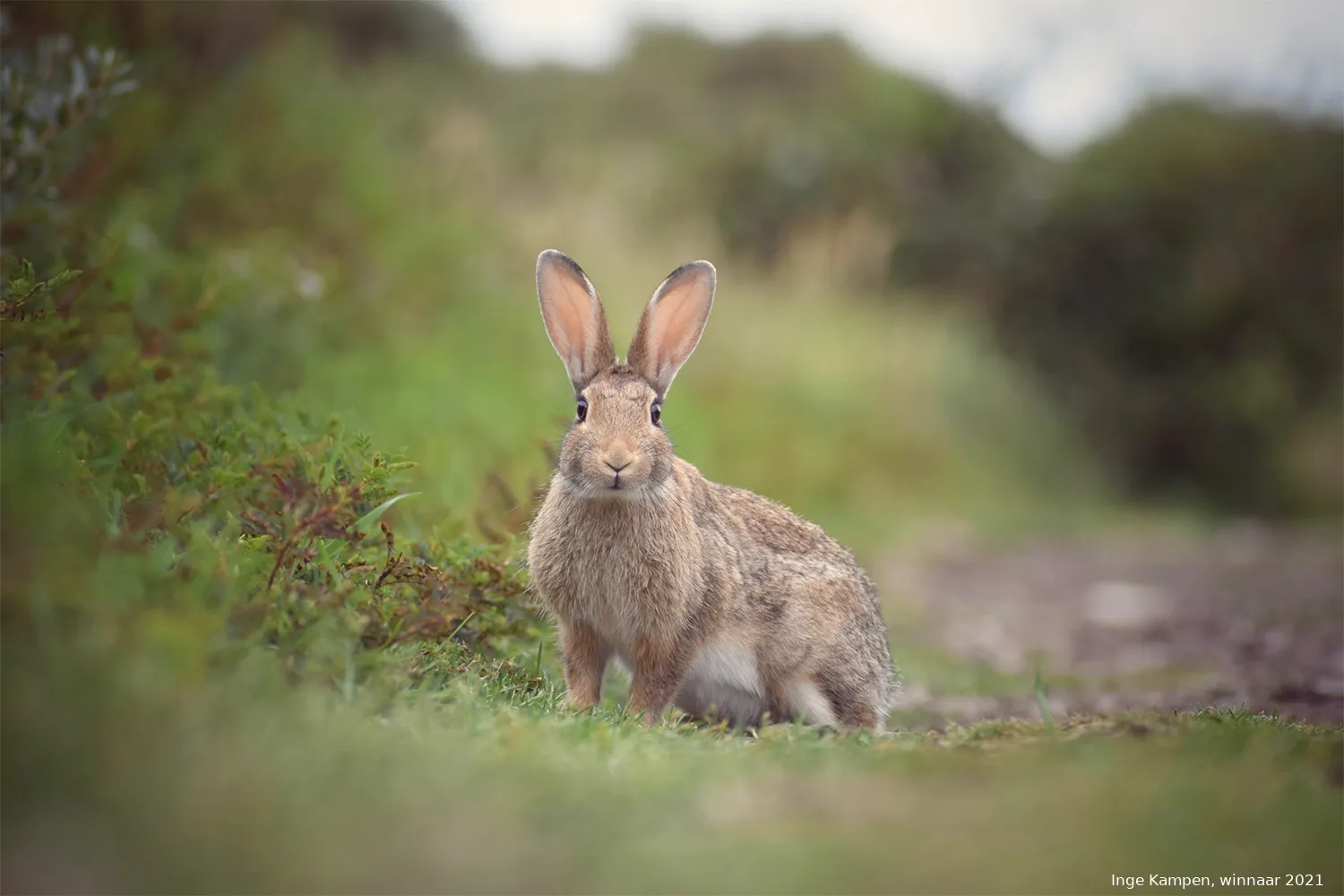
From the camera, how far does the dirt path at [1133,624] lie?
261 inches

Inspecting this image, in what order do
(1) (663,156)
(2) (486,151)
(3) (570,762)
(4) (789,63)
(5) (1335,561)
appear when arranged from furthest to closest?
1. (4) (789,63)
2. (1) (663,156)
3. (2) (486,151)
4. (5) (1335,561)
5. (3) (570,762)

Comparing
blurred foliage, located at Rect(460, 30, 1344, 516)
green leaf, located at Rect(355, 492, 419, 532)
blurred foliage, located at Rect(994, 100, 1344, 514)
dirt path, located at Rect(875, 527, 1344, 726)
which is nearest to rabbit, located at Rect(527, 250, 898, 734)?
green leaf, located at Rect(355, 492, 419, 532)

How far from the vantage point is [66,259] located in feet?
18.4

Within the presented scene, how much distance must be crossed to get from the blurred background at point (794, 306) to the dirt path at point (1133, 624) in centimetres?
6

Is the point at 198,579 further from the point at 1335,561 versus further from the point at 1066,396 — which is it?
the point at 1066,396

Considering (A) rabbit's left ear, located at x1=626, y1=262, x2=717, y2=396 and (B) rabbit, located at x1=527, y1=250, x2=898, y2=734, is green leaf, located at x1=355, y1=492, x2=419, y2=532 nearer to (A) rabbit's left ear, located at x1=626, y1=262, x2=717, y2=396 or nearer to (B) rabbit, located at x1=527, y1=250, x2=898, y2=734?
(B) rabbit, located at x1=527, y1=250, x2=898, y2=734

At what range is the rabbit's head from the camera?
14.4ft

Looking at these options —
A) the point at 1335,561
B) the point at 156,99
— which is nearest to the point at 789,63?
the point at 1335,561

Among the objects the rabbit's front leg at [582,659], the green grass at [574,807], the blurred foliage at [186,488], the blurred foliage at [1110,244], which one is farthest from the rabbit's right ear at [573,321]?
the blurred foliage at [1110,244]

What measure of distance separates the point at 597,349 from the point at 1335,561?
1125 cm

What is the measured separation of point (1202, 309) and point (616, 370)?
56.5 feet

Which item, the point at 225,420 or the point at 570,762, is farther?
the point at 225,420

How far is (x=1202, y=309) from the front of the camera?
19.8 metres

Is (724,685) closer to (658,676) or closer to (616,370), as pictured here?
(658,676)
